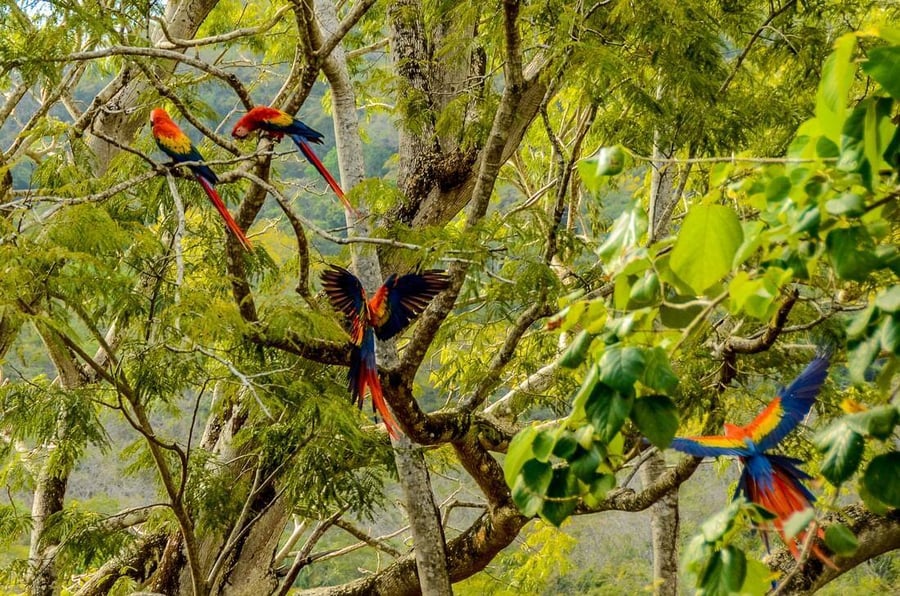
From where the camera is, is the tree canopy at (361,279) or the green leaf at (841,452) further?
the tree canopy at (361,279)

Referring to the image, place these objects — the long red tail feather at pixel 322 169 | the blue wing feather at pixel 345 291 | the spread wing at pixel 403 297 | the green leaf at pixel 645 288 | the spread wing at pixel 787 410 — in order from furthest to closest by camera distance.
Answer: the long red tail feather at pixel 322 169
the spread wing at pixel 403 297
the blue wing feather at pixel 345 291
the spread wing at pixel 787 410
the green leaf at pixel 645 288

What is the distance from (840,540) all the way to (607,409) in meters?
0.19

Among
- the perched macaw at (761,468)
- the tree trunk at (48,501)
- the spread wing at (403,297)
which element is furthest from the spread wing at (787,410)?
the tree trunk at (48,501)

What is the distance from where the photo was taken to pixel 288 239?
467cm

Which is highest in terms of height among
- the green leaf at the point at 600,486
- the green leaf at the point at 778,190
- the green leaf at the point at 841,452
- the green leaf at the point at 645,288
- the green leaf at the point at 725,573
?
the green leaf at the point at 778,190

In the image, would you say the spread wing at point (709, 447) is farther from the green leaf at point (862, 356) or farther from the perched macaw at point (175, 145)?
the perched macaw at point (175, 145)

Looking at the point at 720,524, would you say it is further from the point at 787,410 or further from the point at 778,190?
the point at 787,410

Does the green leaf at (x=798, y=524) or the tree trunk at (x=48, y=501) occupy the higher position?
the tree trunk at (x=48, y=501)

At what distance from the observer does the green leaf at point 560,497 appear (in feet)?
2.28

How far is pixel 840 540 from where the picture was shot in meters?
0.62

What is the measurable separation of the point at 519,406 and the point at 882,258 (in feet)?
8.69

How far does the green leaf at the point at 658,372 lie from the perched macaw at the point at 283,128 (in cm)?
203

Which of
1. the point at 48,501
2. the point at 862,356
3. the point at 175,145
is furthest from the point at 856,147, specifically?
the point at 48,501

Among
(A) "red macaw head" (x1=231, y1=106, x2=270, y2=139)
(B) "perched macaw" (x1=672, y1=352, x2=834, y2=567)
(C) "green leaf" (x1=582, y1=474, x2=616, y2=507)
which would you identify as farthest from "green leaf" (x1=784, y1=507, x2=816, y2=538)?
(A) "red macaw head" (x1=231, y1=106, x2=270, y2=139)
